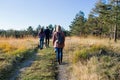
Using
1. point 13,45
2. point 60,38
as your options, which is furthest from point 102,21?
point 60,38

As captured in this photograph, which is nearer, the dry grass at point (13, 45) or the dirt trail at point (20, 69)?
the dirt trail at point (20, 69)

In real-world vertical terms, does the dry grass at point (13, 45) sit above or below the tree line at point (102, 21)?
below

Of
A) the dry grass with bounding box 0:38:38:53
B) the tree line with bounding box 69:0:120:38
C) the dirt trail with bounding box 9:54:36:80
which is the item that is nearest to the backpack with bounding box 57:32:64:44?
the dirt trail with bounding box 9:54:36:80

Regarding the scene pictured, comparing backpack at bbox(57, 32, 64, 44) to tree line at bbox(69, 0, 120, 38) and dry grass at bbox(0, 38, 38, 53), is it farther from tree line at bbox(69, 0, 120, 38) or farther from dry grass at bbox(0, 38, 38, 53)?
tree line at bbox(69, 0, 120, 38)

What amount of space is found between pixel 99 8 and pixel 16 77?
4149cm

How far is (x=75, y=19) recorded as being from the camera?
77.1m

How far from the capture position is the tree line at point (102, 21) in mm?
36688

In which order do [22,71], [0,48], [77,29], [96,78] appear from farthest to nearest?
1. [77,29]
2. [0,48]
3. [22,71]
4. [96,78]

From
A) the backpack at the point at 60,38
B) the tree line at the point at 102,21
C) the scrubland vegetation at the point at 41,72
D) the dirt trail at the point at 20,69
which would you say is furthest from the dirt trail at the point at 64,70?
the tree line at the point at 102,21

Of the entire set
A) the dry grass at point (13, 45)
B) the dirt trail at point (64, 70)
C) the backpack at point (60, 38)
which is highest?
the backpack at point (60, 38)

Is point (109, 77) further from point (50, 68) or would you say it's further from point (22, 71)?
point (22, 71)

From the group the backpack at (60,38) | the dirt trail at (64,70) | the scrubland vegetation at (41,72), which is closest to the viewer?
the scrubland vegetation at (41,72)

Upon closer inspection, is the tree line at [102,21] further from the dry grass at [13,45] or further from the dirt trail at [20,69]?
the dirt trail at [20,69]

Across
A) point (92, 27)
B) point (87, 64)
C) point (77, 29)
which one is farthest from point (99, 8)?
point (87, 64)
